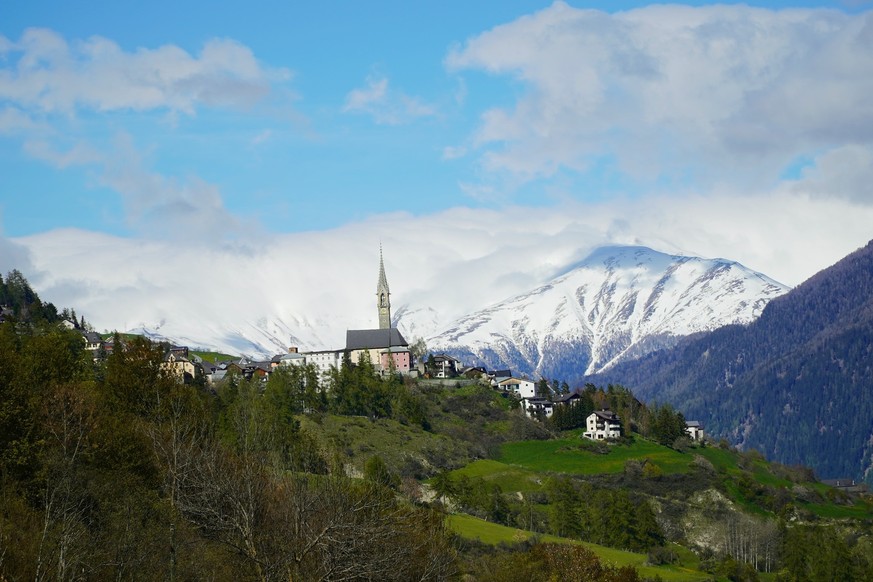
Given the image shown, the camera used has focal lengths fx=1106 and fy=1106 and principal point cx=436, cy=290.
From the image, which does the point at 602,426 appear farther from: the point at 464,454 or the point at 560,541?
the point at 560,541

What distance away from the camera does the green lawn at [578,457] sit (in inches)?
6422

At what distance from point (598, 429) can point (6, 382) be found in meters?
141

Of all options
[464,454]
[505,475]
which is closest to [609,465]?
[464,454]

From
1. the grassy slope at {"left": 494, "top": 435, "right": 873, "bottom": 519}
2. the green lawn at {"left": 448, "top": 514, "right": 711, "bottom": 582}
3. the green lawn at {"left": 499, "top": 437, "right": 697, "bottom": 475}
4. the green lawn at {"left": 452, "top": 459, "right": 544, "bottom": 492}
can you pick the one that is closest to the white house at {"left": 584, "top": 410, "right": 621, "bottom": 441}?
the grassy slope at {"left": 494, "top": 435, "right": 873, "bottom": 519}

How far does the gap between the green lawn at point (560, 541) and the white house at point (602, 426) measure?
7027cm

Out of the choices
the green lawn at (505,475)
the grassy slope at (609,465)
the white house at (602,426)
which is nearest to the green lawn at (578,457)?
Result: the grassy slope at (609,465)

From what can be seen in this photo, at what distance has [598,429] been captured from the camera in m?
189

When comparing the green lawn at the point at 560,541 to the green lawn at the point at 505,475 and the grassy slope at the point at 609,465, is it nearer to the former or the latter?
the green lawn at the point at 505,475

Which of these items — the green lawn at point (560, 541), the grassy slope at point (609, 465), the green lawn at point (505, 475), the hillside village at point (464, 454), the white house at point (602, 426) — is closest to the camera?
the hillside village at point (464, 454)

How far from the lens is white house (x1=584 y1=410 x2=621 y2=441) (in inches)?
7352

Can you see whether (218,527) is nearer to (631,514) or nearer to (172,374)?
(172,374)

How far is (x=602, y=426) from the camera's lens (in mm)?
189000

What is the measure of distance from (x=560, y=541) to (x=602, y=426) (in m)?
82.9

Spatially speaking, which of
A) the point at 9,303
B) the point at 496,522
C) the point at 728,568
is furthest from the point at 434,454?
the point at 9,303
